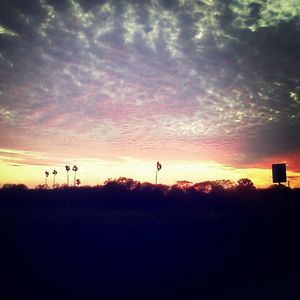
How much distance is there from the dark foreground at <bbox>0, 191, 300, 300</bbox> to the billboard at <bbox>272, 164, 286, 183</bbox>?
2590 mm

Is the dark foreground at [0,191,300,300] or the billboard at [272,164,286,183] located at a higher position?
the billboard at [272,164,286,183]

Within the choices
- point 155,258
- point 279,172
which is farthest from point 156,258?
point 279,172

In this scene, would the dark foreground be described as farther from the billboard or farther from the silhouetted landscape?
the billboard

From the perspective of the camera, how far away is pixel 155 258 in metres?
13.8

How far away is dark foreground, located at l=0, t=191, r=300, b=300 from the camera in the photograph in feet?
34.6

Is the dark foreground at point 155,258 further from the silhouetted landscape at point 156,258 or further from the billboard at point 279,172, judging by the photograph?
the billboard at point 279,172

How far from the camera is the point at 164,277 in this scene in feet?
39.4

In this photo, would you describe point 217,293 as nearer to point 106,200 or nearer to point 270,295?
point 270,295

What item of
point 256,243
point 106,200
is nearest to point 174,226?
point 256,243

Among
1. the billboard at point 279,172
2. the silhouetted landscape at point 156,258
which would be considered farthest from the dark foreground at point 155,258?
the billboard at point 279,172

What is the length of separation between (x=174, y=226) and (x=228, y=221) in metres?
3.50

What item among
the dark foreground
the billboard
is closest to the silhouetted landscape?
the dark foreground

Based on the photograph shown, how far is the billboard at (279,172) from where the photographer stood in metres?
18.2

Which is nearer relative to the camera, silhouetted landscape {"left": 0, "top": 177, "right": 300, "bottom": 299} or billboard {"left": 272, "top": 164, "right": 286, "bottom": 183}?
silhouetted landscape {"left": 0, "top": 177, "right": 300, "bottom": 299}
